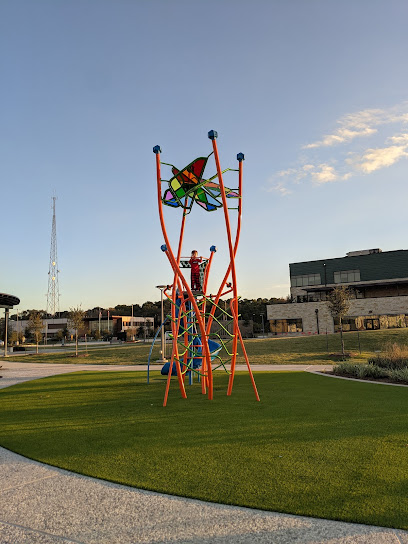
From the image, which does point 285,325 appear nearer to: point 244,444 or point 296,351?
point 296,351

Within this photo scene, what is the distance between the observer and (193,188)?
9.49 metres

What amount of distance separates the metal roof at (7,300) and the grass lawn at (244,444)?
1041cm

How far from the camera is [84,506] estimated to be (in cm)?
405

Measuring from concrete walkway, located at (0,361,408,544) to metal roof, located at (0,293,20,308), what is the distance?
17.3m

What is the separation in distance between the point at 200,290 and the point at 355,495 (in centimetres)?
690

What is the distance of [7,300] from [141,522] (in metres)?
19.4

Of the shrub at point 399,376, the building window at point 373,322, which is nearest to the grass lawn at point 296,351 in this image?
the shrub at point 399,376

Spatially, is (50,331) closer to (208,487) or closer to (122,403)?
(122,403)

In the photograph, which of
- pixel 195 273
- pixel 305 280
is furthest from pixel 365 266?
pixel 195 273

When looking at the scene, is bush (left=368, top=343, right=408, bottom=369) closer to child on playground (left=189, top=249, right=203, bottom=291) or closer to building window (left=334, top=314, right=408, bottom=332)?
child on playground (left=189, top=249, right=203, bottom=291)

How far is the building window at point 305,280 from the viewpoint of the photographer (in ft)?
200

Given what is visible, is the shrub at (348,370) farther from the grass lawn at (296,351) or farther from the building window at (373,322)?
the building window at (373,322)

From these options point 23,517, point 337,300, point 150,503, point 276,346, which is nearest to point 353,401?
point 150,503

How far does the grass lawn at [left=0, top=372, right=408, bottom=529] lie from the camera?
163 inches
